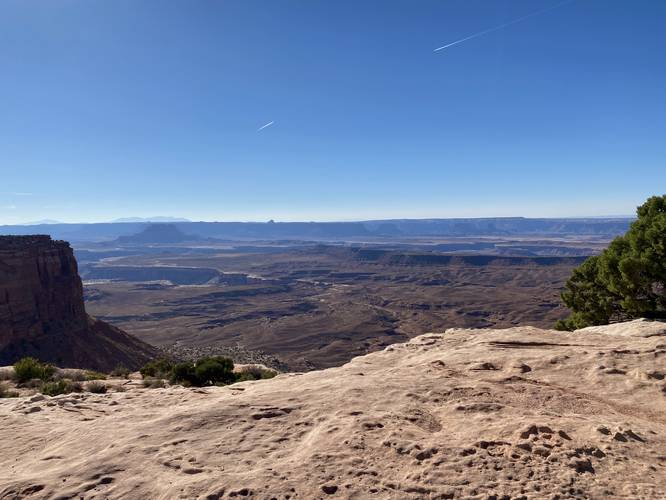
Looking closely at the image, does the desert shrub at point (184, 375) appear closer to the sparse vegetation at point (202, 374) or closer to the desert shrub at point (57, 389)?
the sparse vegetation at point (202, 374)

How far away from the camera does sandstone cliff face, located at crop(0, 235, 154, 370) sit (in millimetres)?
51375

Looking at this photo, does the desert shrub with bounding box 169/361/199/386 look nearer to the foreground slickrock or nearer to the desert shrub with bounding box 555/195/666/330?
the foreground slickrock

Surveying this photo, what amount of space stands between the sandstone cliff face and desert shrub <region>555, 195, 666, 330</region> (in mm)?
48599

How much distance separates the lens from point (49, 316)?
186ft

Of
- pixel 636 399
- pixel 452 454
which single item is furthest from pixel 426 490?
pixel 636 399

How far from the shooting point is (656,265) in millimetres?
21344

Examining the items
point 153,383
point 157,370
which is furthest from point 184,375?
point 157,370

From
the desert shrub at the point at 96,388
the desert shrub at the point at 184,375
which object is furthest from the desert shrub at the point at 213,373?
the desert shrub at the point at 96,388

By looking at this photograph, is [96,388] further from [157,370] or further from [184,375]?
[157,370]

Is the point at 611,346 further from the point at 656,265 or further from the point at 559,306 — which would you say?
the point at 559,306

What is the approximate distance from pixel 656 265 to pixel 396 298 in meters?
147

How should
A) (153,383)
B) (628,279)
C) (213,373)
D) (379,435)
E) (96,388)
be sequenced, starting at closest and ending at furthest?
(379,435) → (96,388) → (153,383) → (213,373) → (628,279)

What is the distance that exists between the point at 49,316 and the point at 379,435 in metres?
60.2

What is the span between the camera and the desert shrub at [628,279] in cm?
2180
